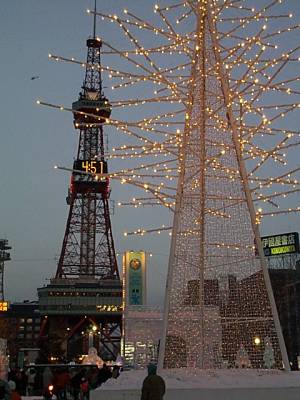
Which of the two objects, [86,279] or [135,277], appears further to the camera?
[86,279]

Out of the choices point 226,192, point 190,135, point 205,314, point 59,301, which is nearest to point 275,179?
point 226,192

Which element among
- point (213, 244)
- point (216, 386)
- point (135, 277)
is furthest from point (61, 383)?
point (135, 277)

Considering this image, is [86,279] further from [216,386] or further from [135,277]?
[216,386]

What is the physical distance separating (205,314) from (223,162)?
2.93 m

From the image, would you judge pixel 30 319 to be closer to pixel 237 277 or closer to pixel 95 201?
pixel 95 201

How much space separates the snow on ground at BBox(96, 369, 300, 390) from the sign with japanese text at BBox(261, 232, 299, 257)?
47.4 m

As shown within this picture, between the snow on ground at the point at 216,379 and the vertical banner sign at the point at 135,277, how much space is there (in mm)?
17840

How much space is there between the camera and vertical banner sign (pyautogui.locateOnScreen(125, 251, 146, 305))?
28359mm

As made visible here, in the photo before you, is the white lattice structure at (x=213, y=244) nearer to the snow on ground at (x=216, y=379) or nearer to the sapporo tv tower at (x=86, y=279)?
the snow on ground at (x=216, y=379)

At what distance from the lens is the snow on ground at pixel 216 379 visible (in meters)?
9.66

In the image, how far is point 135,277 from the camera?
2916cm

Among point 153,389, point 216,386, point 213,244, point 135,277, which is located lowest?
point 216,386

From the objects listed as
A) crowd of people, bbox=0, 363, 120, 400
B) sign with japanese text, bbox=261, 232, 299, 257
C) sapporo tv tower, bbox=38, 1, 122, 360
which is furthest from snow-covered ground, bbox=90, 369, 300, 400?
sapporo tv tower, bbox=38, 1, 122, 360

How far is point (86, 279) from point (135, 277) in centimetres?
6015
